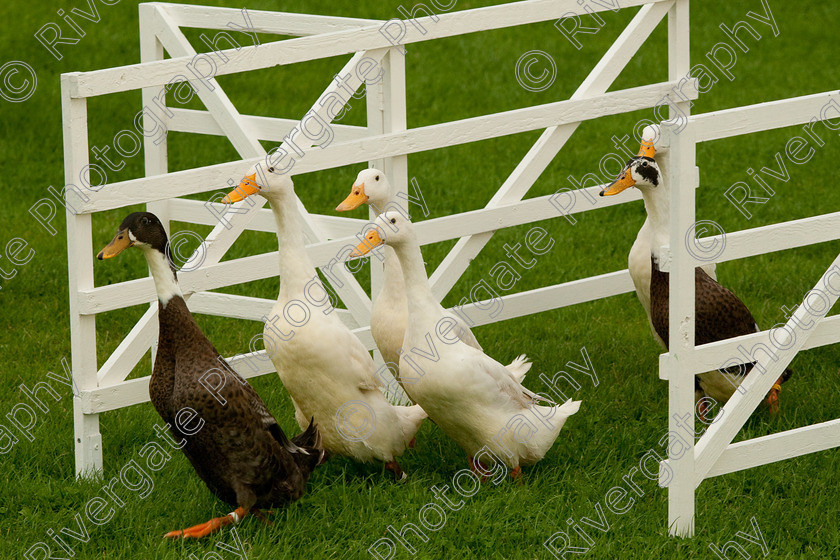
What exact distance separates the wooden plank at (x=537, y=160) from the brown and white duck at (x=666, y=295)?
0.46m

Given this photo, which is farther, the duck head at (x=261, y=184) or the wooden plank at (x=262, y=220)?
the wooden plank at (x=262, y=220)

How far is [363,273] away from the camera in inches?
336

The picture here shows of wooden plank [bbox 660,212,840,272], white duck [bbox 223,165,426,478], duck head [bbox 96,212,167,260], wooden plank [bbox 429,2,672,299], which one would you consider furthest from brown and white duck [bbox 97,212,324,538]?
wooden plank [bbox 660,212,840,272]

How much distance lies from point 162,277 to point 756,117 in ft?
8.01

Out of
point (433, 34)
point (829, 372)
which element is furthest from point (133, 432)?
point (829, 372)

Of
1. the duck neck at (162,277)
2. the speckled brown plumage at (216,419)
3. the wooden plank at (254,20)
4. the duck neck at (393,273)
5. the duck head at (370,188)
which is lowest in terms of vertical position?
the speckled brown plumage at (216,419)

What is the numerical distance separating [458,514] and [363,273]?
12.2 ft

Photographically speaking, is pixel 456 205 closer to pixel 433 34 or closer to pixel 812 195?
pixel 812 195

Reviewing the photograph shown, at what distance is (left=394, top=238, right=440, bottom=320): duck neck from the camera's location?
509cm

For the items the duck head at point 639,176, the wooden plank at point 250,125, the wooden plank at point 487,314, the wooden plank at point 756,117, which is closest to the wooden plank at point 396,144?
the duck head at point 639,176

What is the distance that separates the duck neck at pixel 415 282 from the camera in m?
5.09

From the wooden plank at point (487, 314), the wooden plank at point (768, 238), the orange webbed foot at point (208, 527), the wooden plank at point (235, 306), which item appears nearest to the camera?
the wooden plank at point (768, 238)

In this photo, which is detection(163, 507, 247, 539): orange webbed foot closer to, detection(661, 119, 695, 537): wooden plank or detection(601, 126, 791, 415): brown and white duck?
detection(661, 119, 695, 537): wooden plank

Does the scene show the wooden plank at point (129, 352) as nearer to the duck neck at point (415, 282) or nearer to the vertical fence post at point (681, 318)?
the duck neck at point (415, 282)
